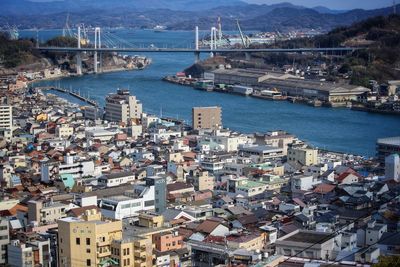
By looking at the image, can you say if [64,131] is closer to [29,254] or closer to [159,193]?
[159,193]

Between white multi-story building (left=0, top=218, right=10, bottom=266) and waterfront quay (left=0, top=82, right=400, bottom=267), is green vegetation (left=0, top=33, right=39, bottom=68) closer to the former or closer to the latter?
waterfront quay (left=0, top=82, right=400, bottom=267)

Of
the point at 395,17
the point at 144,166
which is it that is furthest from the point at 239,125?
the point at 395,17

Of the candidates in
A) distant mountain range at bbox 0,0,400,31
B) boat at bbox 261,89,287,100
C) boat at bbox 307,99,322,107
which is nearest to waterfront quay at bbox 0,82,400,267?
boat at bbox 307,99,322,107

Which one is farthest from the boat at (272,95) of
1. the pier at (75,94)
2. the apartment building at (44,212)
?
the apartment building at (44,212)

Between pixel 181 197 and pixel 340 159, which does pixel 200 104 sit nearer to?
pixel 340 159

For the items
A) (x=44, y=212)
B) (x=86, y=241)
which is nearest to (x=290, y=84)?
(x=44, y=212)

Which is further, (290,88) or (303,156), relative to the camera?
(290,88)
